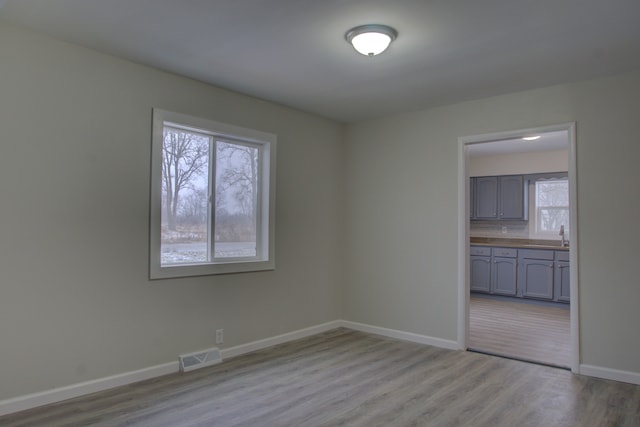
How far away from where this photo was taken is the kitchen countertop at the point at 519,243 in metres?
6.93

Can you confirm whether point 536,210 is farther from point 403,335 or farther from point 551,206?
point 403,335

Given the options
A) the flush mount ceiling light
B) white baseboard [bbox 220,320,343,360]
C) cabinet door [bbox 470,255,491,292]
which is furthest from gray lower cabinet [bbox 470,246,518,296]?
the flush mount ceiling light

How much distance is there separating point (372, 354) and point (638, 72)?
336 cm

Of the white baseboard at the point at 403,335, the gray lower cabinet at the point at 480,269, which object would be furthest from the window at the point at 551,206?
the white baseboard at the point at 403,335

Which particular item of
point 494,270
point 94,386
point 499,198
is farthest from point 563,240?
point 94,386

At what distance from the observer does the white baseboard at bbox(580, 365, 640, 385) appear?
3.50 metres

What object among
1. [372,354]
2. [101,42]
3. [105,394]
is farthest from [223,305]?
[101,42]

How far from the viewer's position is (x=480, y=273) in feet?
24.7

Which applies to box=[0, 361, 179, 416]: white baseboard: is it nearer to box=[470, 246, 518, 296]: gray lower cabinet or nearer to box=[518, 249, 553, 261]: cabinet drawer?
box=[470, 246, 518, 296]: gray lower cabinet

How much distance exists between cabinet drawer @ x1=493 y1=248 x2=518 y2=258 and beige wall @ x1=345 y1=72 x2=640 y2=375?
3.14m

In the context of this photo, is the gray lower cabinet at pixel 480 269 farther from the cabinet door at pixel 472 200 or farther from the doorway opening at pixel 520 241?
the cabinet door at pixel 472 200


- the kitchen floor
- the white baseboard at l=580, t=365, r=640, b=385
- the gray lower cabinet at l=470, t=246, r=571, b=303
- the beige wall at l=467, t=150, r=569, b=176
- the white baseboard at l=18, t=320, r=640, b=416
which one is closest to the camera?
the white baseboard at l=18, t=320, r=640, b=416

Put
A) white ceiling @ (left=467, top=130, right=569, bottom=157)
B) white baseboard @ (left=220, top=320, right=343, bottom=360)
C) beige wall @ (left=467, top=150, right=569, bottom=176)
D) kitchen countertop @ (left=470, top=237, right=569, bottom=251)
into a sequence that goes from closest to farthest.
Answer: white baseboard @ (left=220, top=320, right=343, bottom=360) → white ceiling @ (left=467, top=130, right=569, bottom=157) → kitchen countertop @ (left=470, top=237, right=569, bottom=251) → beige wall @ (left=467, top=150, right=569, bottom=176)

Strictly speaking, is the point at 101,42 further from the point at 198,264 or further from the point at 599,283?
the point at 599,283
